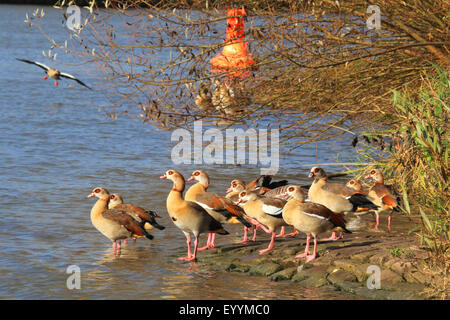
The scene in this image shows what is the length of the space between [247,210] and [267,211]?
15.1 inches

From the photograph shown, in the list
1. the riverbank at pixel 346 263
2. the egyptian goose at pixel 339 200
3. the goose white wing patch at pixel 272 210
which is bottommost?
the riverbank at pixel 346 263

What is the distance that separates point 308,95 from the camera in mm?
13703

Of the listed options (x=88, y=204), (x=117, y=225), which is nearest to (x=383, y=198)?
(x=117, y=225)

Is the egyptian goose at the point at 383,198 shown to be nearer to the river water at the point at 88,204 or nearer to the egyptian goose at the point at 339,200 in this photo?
the egyptian goose at the point at 339,200

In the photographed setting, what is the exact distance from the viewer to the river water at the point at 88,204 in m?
10.0

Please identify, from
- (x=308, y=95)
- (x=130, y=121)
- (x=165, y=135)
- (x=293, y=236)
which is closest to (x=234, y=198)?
(x=293, y=236)

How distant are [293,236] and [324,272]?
7.70 feet

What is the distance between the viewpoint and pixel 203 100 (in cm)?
1367

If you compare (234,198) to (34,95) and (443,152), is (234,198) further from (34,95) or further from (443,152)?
(34,95)

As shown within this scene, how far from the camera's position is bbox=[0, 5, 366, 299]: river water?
33.0ft

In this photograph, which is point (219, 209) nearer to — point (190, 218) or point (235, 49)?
point (190, 218)

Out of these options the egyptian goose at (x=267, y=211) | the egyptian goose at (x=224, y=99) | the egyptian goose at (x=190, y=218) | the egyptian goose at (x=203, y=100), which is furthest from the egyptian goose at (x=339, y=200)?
the egyptian goose at (x=203, y=100)

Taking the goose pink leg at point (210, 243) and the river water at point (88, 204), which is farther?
the goose pink leg at point (210, 243)

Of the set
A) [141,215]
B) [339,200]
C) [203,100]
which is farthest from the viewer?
[203,100]
